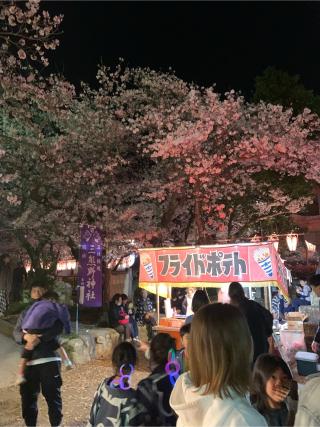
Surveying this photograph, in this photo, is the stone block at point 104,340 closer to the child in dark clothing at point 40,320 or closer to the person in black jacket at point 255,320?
the child in dark clothing at point 40,320

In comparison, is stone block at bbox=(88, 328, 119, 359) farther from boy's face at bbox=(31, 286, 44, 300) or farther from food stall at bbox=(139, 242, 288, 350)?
boy's face at bbox=(31, 286, 44, 300)

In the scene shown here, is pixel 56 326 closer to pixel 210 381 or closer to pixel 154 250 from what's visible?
pixel 210 381

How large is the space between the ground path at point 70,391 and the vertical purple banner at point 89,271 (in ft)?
5.97

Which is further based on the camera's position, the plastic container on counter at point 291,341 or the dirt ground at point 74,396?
the plastic container on counter at point 291,341

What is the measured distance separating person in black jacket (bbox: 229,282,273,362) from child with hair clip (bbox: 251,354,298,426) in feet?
5.78

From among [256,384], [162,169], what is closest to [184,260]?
[256,384]

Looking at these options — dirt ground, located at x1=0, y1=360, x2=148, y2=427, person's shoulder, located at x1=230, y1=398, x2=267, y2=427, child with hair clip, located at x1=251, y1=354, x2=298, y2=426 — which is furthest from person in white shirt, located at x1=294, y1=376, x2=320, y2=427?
dirt ground, located at x1=0, y1=360, x2=148, y2=427

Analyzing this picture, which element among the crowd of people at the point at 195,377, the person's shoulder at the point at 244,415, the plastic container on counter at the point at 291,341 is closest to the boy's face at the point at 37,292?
the crowd of people at the point at 195,377

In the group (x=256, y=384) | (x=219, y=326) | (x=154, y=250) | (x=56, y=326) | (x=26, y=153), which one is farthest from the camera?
(x=26, y=153)

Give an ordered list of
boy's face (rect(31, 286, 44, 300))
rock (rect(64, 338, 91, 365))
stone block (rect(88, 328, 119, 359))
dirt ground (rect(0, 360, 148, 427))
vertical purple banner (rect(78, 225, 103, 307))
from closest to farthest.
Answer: boy's face (rect(31, 286, 44, 300))
dirt ground (rect(0, 360, 148, 427))
rock (rect(64, 338, 91, 365))
stone block (rect(88, 328, 119, 359))
vertical purple banner (rect(78, 225, 103, 307))

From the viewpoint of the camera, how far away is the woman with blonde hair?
5.61 feet

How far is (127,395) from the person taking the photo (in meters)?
3.24

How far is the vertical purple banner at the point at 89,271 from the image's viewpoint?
11.6m

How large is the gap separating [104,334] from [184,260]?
443 centimetres
